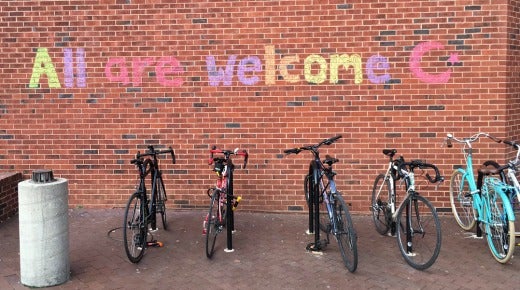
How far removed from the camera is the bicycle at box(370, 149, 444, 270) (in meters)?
4.69

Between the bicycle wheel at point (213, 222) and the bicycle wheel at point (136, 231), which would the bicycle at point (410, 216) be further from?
the bicycle wheel at point (136, 231)

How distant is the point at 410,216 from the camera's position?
189 inches

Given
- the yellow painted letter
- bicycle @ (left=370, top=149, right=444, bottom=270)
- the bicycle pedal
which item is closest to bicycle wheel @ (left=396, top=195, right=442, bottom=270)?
bicycle @ (left=370, top=149, right=444, bottom=270)

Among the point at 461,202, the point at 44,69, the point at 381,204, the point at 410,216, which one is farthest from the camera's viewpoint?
the point at 44,69

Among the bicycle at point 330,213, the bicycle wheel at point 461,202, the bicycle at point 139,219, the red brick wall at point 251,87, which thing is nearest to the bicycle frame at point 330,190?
the bicycle at point 330,213

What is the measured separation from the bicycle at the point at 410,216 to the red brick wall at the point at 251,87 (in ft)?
2.42

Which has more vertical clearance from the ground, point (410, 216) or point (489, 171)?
point (489, 171)

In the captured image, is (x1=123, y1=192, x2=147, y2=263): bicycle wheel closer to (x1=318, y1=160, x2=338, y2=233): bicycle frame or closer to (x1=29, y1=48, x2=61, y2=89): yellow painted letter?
(x1=318, y1=160, x2=338, y2=233): bicycle frame

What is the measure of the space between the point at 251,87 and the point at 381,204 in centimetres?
228

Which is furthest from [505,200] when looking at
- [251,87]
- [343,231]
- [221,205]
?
[251,87]

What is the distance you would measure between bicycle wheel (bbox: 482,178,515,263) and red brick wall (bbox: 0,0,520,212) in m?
1.35

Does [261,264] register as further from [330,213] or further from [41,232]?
[41,232]

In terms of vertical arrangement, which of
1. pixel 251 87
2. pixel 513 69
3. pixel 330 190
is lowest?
pixel 330 190

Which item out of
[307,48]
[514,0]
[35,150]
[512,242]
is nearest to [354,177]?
[307,48]
